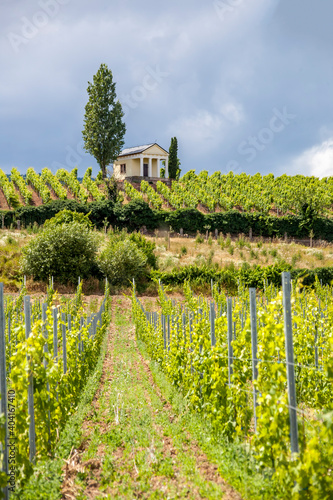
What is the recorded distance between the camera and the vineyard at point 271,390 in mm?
2539

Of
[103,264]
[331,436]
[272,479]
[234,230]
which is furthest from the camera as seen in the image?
[234,230]

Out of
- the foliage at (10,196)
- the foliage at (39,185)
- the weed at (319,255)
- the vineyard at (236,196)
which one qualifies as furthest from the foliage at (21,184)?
the weed at (319,255)

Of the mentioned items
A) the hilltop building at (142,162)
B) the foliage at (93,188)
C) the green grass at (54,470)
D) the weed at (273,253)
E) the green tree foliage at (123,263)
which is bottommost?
the green grass at (54,470)

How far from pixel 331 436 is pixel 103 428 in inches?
112

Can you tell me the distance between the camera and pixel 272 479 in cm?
283

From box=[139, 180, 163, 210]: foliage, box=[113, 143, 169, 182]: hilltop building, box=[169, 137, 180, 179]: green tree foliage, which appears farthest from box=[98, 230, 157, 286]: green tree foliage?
box=[169, 137, 180, 179]: green tree foliage

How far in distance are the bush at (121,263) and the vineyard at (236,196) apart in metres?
19.3

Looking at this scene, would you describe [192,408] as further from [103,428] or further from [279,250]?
[279,250]

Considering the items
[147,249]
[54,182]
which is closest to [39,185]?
[54,182]

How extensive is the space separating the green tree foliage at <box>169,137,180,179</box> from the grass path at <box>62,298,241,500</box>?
44945mm

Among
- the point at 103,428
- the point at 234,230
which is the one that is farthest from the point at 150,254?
the point at 103,428

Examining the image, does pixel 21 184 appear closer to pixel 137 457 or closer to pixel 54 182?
pixel 54 182

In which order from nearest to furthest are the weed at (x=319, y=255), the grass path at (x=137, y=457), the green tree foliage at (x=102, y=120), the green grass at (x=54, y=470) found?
the green grass at (x=54, y=470)
the grass path at (x=137, y=457)
the weed at (x=319, y=255)
the green tree foliage at (x=102, y=120)

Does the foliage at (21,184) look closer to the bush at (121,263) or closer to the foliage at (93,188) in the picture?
the foliage at (93,188)
